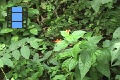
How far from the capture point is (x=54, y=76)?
7.98 ft

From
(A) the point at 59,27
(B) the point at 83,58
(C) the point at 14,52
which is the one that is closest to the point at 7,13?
(A) the point at 59,27

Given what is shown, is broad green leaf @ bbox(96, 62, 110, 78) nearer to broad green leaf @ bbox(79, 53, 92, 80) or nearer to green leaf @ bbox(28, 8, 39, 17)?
broad green leaf @ bbox(79, 53, 92, 80)

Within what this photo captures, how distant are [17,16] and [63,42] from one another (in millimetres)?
828

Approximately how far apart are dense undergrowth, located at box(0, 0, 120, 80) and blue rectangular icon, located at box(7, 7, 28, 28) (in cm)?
8

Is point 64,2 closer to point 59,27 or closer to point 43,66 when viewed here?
point 59,27

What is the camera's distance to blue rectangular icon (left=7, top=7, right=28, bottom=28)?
9.14 ft

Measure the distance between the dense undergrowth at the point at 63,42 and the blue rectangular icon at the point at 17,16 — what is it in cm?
8

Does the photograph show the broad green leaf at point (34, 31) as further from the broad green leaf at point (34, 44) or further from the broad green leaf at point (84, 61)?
the broad green leaf at point (84, 61)

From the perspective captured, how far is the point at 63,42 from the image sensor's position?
2154 millimetres

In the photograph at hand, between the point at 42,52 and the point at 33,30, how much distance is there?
369mm

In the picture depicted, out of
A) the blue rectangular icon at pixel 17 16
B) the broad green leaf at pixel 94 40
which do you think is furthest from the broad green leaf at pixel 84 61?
the blue rectangular icon at pixel 17 16

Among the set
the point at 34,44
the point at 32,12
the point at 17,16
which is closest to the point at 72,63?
the point at 34,44

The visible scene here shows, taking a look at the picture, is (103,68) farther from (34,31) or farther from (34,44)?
(34,31)

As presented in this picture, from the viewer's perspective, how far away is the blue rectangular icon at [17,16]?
2.79 metres
